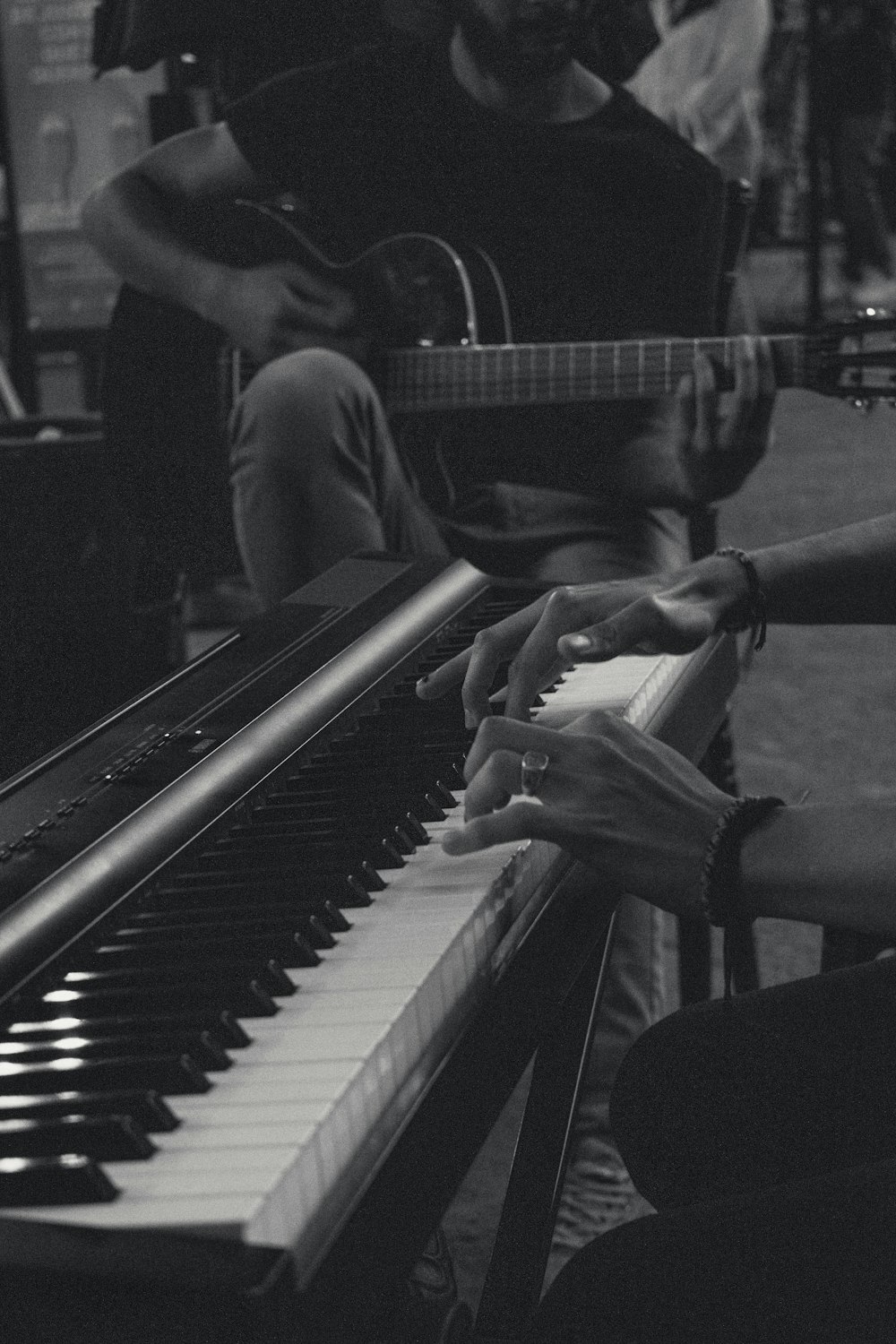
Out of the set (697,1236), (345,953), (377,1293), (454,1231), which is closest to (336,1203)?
(377,1293)

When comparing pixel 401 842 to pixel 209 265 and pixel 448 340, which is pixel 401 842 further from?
pixel 209 265

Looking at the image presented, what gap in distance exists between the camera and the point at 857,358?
1871mm

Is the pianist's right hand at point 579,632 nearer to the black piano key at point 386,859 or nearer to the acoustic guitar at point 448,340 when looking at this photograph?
the black piano key at point 386,859

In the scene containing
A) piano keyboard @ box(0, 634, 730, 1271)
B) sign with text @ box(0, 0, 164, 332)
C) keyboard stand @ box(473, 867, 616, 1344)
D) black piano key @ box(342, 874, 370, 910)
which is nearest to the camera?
piano keyboard @ box(0, 634, 730, 1271)

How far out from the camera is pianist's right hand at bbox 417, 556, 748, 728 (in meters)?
1.22

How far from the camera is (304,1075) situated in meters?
0.74

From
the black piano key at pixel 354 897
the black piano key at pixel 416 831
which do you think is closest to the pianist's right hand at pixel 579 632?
the black piano key at pixel 416 831

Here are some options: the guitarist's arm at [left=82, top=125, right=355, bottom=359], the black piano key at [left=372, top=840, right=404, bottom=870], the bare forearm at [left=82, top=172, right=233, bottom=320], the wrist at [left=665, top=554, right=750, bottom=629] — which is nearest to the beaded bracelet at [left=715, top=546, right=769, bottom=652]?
the wrist at [left=665, top=554, right=750, bottom=629]

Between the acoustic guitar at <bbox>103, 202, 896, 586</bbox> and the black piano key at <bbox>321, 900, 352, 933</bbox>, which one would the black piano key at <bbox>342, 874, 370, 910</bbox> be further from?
the acoustic guitar at <bbox>103, 202, 896, 586</bbox>

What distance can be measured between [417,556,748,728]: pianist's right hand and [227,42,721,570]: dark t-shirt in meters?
0.79

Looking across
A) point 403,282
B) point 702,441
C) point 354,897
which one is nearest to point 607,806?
point 354,897

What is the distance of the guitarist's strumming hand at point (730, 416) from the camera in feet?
6.75

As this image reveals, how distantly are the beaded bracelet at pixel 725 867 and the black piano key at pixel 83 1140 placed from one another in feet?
1.37

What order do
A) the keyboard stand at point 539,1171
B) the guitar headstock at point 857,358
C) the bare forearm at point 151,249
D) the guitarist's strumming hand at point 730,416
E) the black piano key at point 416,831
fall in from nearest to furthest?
the black piano key at point 416,831 < the keyboard stand at point 539,1171 < the guitar headstock at point 857,358 < the guitarist's strumming hand at point 730,416 < the bare forearm at point 151,249
